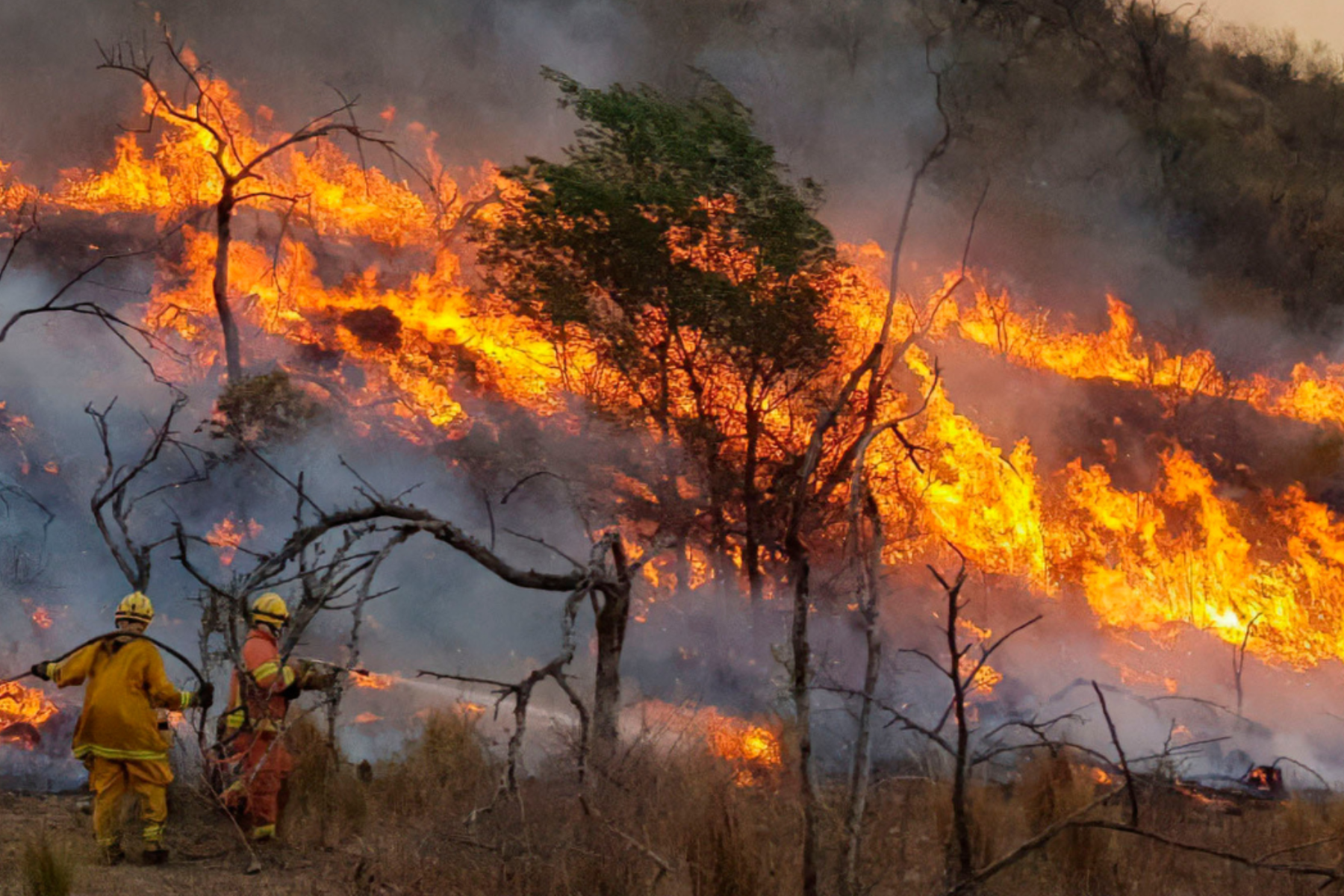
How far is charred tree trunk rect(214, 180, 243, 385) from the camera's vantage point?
1649 cm

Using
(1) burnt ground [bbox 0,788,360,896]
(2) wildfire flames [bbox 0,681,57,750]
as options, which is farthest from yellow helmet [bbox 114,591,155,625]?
(2) wildfire flames [bbox 0,681,57,750]

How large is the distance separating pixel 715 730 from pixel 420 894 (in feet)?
23.8

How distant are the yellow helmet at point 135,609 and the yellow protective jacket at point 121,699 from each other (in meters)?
0.21

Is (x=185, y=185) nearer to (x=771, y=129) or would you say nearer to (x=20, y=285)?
(x=20, y=285)

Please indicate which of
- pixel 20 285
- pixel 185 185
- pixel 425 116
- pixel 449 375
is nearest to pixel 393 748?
pixel 449 375

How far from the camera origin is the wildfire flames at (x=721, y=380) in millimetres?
19547

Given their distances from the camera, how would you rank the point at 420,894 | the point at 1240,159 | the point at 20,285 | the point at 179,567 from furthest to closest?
the point at 1240,159
the point at 20,285
the point at 179,567
the point at 420,894

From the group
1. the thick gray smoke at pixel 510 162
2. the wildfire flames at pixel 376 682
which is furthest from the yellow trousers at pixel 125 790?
the thick gray smoke at pixel 510 162

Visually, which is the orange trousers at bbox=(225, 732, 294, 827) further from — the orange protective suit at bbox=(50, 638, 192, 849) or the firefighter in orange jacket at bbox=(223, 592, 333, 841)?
the orange protective suit at bbox=(50, 638, 192, 849)

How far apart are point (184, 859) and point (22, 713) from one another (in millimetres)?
5746

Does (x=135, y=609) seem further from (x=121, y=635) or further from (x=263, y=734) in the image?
(x=263, y=734)

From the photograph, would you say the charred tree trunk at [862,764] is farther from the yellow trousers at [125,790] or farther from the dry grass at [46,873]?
the yellow trousers at [125,790]

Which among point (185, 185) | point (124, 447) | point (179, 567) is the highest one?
point (185, 185)

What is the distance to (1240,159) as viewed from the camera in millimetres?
30250
